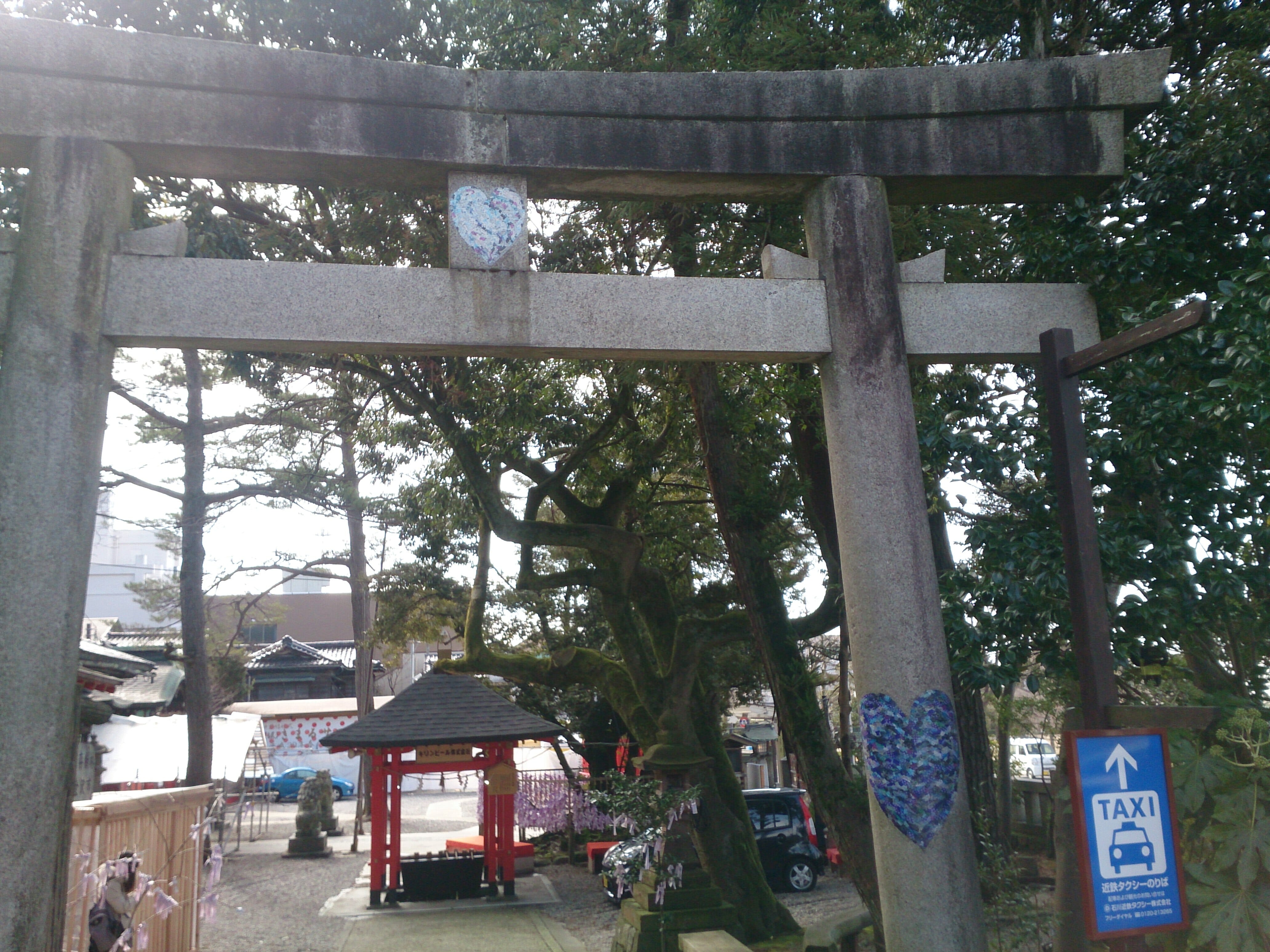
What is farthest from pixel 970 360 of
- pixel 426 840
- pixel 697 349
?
pixel 426 840

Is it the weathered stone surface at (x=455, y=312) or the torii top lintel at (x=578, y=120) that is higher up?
the torii top lintel at (x=578, y=120)

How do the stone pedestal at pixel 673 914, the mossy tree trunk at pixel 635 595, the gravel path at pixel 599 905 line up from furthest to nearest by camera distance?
the gravel path at pixel 599 905
the mossy tree trunk at pixel 635 595
the stone pedestal at pixel 673 914

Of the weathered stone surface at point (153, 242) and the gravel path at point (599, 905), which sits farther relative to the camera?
the gravel path at point (599, 905)

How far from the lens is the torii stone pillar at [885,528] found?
185 inches

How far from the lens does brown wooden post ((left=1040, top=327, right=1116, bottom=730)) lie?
4.45 metres

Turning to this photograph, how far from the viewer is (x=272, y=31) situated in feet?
30.7

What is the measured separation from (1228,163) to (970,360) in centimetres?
185

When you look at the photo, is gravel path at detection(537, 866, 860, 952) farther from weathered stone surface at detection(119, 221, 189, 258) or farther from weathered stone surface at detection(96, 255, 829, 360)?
weathered stone surface at detection(119, 221, 189, 258)

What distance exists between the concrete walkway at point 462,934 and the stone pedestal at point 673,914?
2353 millimetres

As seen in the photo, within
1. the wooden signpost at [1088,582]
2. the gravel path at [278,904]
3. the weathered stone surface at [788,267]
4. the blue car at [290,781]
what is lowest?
the gravel path at [278,904]

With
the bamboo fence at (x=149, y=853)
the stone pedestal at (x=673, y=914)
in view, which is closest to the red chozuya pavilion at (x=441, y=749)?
the bamboo fence at (x=149, y=853)

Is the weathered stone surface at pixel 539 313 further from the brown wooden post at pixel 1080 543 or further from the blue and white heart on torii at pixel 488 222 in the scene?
the brown wooden post at pixel 1080 543

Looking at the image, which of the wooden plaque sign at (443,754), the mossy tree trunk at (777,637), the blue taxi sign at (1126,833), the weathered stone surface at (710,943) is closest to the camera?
the blue taxi sign at (1126,833)

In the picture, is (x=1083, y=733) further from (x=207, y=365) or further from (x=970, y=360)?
(x=207, y=365)
